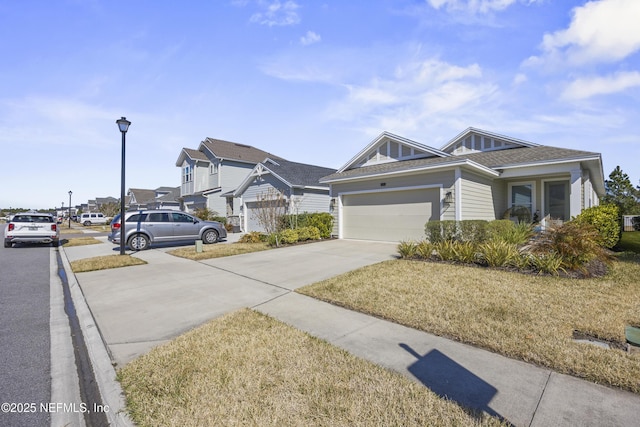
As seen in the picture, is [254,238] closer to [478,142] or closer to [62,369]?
[62,369]

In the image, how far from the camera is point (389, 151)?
14.5 meters

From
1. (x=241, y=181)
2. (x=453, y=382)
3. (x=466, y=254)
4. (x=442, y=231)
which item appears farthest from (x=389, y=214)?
(x=241, y=181)

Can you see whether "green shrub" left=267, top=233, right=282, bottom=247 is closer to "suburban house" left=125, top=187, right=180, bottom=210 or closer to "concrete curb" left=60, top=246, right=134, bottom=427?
"concrete curb" left=60, top=246, right=134, bottom=427

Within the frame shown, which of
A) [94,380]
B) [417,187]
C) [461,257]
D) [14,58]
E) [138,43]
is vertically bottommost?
[94,380]

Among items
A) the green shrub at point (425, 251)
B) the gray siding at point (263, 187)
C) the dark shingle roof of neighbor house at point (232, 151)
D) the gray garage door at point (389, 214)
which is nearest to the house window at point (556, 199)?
the gray garage door at point (389, 214)

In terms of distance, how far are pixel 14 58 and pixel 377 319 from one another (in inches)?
486

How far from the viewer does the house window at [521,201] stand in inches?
520

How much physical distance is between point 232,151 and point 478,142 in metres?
20.9

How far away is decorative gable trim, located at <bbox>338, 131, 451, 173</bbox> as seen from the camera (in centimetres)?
1333

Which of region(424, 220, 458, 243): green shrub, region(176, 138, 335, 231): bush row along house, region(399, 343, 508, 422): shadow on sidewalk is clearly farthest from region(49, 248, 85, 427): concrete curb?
region(176, 138, 335, 231): bush row along house

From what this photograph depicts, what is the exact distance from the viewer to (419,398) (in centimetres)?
252

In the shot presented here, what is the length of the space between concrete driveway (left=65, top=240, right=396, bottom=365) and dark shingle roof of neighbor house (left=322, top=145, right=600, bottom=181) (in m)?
3.65

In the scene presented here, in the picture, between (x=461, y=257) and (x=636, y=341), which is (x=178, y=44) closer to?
(x=461, y=257)

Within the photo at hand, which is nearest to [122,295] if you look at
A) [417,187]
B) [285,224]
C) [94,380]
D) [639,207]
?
[94,380]
